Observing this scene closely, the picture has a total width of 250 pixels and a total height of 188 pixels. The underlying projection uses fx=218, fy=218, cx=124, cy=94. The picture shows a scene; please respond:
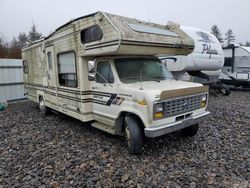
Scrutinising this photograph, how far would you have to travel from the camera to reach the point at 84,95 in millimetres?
5637

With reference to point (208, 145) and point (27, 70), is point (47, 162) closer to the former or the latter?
point (208, 145)

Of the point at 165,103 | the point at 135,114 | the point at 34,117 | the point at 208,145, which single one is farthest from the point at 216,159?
the point at 34,117

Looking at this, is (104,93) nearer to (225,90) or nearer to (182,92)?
(182,92)

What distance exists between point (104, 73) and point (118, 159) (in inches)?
79.3

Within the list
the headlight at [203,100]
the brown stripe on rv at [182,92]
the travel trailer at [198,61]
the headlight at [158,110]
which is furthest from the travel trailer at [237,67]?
the headlight at [158,110]

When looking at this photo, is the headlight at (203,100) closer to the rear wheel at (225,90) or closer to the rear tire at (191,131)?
the rear tire at (191,131)

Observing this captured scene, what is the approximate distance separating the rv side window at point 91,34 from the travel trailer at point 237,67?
1116cm

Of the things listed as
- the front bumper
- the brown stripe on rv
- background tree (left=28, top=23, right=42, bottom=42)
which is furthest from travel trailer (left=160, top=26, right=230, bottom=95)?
background tree (left=28, top=23, right=42, bottom=42)

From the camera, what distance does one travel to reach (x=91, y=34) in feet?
16.6

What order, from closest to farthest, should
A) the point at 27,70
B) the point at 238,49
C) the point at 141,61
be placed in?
the point at 141,61, the point at 27,70, the point at 238,49

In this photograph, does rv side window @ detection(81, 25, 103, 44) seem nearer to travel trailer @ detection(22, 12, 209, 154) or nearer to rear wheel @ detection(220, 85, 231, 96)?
travel trailer @ detection(22, 12, 209, 154)

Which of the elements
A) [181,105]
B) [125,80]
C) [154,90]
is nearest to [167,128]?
[181,105]

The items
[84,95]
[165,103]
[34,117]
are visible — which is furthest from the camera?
[34,117]

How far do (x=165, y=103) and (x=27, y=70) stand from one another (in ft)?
24.7
